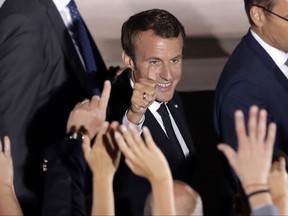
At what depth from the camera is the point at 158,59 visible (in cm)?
297

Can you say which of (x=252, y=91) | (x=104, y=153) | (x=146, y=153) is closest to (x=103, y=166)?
(x=104, y=153)

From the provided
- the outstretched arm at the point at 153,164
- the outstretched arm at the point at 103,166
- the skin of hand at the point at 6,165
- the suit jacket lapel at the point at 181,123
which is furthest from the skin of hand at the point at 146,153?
the suit jacket lapel at the point at 181,123

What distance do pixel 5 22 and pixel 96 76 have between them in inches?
15.5

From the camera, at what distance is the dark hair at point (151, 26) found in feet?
9.73

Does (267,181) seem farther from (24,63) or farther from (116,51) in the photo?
(116,51)

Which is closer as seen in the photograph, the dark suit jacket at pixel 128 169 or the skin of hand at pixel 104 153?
the skin of hand at pixel 104 153

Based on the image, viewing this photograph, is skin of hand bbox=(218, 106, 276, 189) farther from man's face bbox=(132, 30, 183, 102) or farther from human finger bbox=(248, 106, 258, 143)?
man's face bbox=(132, 30, 183, 102)

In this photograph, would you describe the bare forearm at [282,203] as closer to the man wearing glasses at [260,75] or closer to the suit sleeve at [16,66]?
the man wearing glasses at [260,75]

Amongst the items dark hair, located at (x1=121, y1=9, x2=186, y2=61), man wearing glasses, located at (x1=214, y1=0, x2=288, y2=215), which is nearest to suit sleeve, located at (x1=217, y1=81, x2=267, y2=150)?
man wearing glasses, located at (x1=214, y1=0, x2=288, y2=215)

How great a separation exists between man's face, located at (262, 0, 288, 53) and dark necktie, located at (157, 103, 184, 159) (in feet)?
1.37

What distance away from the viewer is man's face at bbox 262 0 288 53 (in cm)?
304

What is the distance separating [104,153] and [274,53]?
1146 millimetres

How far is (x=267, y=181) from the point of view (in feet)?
6.87

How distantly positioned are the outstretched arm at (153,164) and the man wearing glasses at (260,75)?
1.01m
